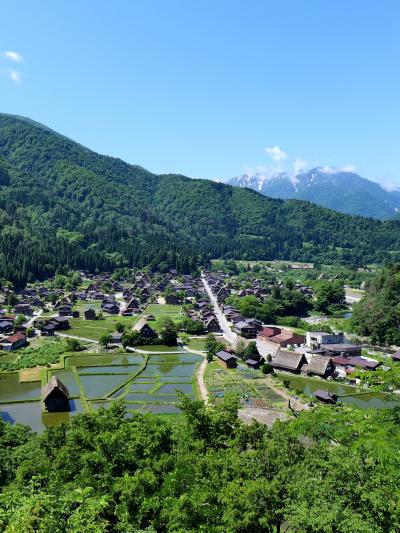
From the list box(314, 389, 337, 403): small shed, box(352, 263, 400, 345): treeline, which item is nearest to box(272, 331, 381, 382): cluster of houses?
box(314, 389, 337, 403): small shed

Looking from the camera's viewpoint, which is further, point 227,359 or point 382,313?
point 382,313

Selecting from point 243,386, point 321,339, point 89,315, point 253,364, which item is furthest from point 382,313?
point 89,315

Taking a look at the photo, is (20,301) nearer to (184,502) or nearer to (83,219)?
(184,502)

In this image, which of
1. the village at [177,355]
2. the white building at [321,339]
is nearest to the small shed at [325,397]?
the village at [177,355]

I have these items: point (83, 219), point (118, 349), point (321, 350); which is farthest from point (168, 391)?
point (83, 219)

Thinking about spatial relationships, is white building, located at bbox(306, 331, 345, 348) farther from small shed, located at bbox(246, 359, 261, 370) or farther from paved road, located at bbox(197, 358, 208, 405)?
paved road, located at bbox(197, 358, 208, 405)

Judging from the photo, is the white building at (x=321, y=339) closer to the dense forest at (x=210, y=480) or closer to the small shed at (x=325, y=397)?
the small shed at (x=325, y=397)

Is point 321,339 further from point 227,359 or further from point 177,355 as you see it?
point 177,355

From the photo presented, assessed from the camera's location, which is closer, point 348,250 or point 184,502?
point 184,502
